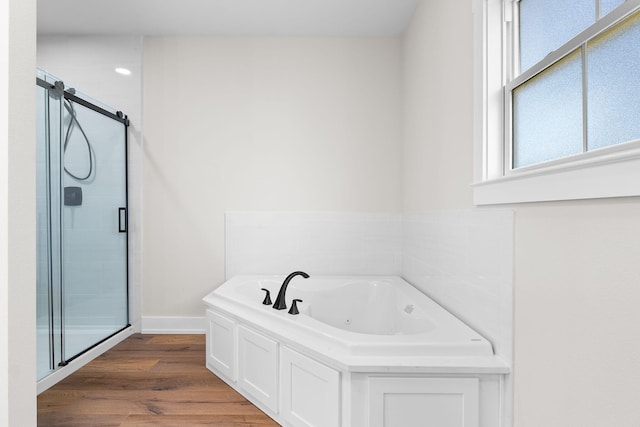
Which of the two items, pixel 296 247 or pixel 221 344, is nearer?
pixel 221 344

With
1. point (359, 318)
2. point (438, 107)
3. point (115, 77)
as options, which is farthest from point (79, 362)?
point (438, 107)

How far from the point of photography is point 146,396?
213 centimetres

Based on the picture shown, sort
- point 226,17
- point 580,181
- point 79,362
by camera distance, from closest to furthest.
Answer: point 580,181 → point 79,362 → point 226,17

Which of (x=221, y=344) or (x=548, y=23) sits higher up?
(x=548, y=23)

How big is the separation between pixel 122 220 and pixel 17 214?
2284 millimetres

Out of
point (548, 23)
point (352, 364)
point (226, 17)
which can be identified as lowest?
point (352, 364)

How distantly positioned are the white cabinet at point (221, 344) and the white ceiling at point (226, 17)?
2216mm

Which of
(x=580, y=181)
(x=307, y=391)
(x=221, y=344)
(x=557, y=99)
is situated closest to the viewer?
(x=580, y=181)

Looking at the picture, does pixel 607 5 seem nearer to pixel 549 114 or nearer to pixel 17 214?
pixel 549 114

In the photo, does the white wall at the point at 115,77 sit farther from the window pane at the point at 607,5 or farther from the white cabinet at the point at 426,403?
the window pane at the point at 607,5

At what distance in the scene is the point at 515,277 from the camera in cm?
136

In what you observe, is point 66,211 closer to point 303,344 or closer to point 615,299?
point 303,344

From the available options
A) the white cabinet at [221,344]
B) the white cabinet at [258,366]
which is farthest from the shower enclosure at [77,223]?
the white cabinet at [258,366]

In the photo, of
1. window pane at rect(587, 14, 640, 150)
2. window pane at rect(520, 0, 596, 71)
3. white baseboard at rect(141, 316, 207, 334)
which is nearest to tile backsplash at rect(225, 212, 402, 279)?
white baseboard at rect(141, 316, 207, 334)
